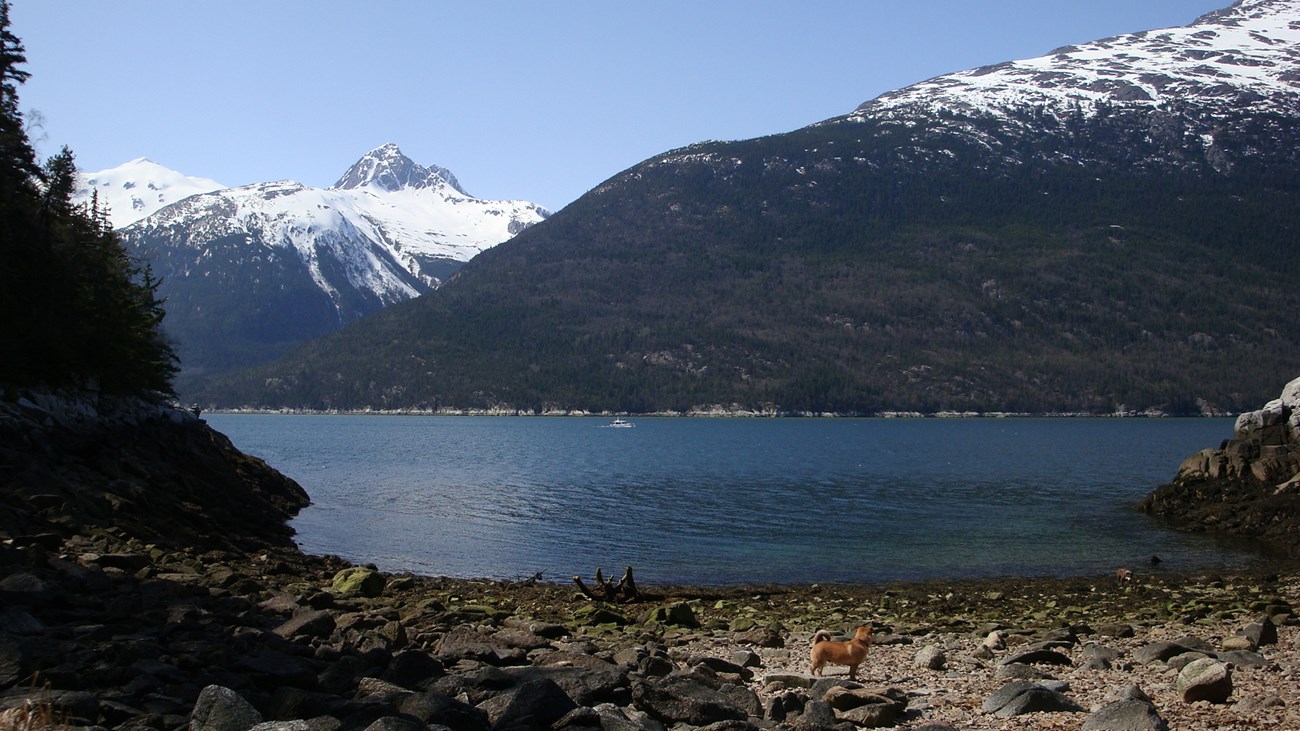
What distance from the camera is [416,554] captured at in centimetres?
3566

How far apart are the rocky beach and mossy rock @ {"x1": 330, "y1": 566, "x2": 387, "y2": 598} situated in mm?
52

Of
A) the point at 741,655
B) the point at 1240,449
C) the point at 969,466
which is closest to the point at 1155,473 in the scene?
the point at 969,466

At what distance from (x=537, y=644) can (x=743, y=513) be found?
34250 mm

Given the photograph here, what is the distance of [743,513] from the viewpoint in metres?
48.9

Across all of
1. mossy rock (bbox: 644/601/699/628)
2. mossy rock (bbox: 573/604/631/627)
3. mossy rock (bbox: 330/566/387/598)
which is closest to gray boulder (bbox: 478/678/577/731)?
mossy rock (bbox: 573/604/631/627)

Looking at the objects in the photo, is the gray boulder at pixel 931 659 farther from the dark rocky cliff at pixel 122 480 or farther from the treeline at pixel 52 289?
the treeline at pixel 52 289

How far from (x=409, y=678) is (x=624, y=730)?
3101mm

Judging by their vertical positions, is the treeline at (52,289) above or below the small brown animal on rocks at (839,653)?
above

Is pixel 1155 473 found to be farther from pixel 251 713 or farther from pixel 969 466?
pixel 251 713

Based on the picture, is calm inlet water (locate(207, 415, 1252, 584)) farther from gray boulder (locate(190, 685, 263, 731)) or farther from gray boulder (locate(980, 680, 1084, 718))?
gray boulder (locate(190, 685, 263, 731))

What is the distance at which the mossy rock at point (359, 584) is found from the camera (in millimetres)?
22516

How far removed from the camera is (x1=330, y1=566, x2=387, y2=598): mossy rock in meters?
22.5

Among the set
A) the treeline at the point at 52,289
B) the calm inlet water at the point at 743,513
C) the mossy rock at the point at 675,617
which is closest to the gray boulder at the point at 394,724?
the mossy rock at the point at 675,617

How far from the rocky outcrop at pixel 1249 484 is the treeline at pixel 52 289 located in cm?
4587
